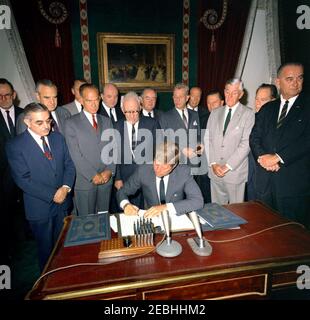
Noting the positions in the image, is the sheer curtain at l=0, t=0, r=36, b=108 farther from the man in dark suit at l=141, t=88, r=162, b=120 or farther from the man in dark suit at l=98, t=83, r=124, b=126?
the man in dark suit at l=141, t=88, r=162, b=120

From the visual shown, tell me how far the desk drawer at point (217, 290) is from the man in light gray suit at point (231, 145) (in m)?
1.75

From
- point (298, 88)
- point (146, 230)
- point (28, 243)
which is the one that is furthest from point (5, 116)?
point (298, 88)

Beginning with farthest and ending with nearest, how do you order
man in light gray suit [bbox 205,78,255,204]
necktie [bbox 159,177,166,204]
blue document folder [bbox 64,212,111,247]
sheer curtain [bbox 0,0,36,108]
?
1. sheer curtain [bbox 0,0,36,108]
2. man in light gray suit [bbox 205,78,255,204]
3. necktie [bbox 159,177,166,204]
4. blue document folder [bbox 64,212,111,247]

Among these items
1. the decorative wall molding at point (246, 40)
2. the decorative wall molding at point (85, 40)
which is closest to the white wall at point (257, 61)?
the decorative wall molding at point (246, 40)

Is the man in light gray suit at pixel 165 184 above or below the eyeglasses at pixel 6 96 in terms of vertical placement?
below

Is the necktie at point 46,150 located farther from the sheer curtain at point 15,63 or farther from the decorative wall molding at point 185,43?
the decorative wall molding at point 185,43

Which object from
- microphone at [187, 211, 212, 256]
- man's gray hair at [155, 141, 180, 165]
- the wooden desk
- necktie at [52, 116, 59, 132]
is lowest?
the wooden desk

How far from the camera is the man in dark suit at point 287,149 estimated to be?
2602mm

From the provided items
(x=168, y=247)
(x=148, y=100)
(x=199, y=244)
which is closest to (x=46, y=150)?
(x=168, y=247)

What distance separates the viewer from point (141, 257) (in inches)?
65.5

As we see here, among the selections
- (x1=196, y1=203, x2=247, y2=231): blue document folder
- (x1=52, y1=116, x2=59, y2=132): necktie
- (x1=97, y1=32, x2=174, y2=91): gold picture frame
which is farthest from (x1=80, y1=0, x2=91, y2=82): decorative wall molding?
(x1=196, y1=203, x2=247, y2=231): blue document folder

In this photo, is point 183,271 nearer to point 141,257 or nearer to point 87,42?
point 141,257

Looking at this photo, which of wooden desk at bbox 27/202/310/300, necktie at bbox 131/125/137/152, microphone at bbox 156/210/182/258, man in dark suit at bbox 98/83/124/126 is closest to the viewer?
wooden desk at bbox 27/202/310/300

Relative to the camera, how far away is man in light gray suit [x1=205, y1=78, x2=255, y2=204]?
3.20 metres
